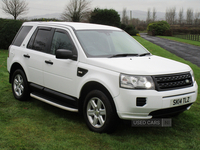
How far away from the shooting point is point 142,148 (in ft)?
12.6

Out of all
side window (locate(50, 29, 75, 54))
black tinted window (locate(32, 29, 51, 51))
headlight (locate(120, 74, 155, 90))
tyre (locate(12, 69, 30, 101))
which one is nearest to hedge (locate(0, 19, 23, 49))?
tyre (locate(12, 69, 30, 101))

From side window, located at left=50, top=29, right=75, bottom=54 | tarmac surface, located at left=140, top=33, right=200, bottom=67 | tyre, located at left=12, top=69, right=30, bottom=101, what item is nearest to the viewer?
side window, located at left=50, top=29, right=75, bottom=54

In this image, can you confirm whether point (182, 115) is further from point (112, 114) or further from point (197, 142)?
point (112, 114)

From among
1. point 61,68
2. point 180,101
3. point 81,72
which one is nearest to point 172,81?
point 180,101

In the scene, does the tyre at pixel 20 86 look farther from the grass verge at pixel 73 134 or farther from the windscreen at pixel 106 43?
the windscreen at pixel 106 43

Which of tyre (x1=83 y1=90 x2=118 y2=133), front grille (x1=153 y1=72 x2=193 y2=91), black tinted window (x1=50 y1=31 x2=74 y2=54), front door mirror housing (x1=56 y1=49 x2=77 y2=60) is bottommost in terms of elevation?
tyre (x1=83 y1=90 x2=118 y2=133)

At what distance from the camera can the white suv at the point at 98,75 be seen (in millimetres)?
3830

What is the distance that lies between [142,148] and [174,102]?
0.87 metres

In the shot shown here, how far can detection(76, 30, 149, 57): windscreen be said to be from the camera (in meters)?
4.76

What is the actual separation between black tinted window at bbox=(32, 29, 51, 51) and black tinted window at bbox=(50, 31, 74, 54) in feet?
0.82

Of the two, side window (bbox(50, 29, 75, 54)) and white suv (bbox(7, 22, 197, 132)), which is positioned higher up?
side window (bbox(50, 29, 75, 54))

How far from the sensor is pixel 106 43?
16.7 ft

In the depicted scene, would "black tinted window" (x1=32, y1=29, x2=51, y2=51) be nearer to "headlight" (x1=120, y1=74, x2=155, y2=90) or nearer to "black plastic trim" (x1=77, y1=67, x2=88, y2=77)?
"black plastic trim" (x1=77, y1=67, x2=88, y2=77)

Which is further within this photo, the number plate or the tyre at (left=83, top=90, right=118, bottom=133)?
the tyre at (left=83, top=90, right=118, bottom=133)
